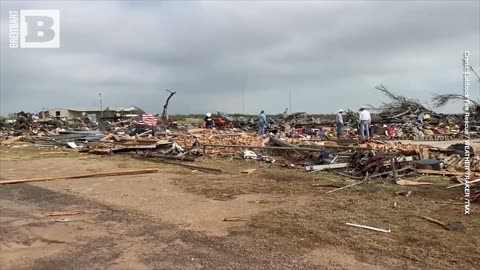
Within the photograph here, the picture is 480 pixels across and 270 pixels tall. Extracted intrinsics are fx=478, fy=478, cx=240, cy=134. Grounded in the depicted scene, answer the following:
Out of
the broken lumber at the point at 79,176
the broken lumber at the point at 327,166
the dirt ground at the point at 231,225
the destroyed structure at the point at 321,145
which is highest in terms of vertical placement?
the destroyed structure at the point at 321,145

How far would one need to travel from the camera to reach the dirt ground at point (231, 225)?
534cm

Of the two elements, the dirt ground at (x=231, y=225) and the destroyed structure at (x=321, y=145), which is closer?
the dirt ground at (x=231, y=225)

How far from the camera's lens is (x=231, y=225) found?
7.00m

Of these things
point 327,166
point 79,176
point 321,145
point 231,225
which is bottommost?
point 231,225

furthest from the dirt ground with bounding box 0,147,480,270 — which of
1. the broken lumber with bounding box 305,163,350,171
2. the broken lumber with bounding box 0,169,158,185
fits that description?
the broken lumber with bounding box 305,163,350,171

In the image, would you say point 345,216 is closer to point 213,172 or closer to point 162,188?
point 162,188

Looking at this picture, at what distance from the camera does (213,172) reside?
43.9 feet

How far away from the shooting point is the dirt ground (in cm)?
534

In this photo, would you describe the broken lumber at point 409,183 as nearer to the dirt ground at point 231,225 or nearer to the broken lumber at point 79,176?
the dirt ground at point 231,225

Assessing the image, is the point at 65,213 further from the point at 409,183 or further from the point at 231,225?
the point at 409,183

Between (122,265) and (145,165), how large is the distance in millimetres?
10471

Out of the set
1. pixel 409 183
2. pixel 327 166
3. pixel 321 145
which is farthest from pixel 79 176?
pixel 321 145

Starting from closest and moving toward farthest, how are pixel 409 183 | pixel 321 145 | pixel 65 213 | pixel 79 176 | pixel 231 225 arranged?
pixel 231 225
pixel 65 213
pixel 409 183
pixel 79 176
pixel 321 145

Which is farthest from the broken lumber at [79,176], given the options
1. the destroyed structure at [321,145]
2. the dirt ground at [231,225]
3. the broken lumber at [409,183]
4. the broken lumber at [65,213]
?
the broken lumber at [409,183]
